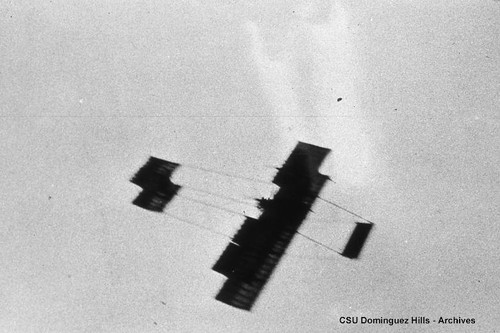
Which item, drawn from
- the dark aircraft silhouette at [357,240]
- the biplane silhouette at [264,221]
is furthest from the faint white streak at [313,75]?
the dark aircraft silhouette at [357,240]

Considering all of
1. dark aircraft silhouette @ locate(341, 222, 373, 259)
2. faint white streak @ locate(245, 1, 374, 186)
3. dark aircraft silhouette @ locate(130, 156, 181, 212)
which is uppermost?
faint white streak @ locate(245, 1, 374, 186)

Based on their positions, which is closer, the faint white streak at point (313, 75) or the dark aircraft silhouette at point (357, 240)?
the dark aircraft silhouette at point (357, 240)

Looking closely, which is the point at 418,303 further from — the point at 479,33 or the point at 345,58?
the point at 479,33

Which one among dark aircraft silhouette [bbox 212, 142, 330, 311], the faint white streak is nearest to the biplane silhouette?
dark aircraft silhouette [bbox 212, 142, 330, 311]

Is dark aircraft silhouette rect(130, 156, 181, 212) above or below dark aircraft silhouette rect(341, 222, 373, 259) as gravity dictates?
below

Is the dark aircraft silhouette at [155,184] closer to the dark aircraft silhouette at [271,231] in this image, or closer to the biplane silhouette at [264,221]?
the biplane silhouette at [264,221]

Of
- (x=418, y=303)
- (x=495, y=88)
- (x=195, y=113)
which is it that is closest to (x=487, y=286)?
(x=418, y=303)

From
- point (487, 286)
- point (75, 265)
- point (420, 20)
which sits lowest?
point (75, 265)

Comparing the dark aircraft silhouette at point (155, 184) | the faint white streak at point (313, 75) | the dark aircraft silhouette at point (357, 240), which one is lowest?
the dark aircraft silhouette at point (155, 184)

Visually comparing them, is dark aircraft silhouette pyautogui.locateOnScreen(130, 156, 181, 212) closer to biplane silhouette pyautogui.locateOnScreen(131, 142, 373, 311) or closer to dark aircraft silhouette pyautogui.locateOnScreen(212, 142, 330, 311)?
biplane silhouette pyautogui.locateOnScreen(131, 142, 373, 311)
